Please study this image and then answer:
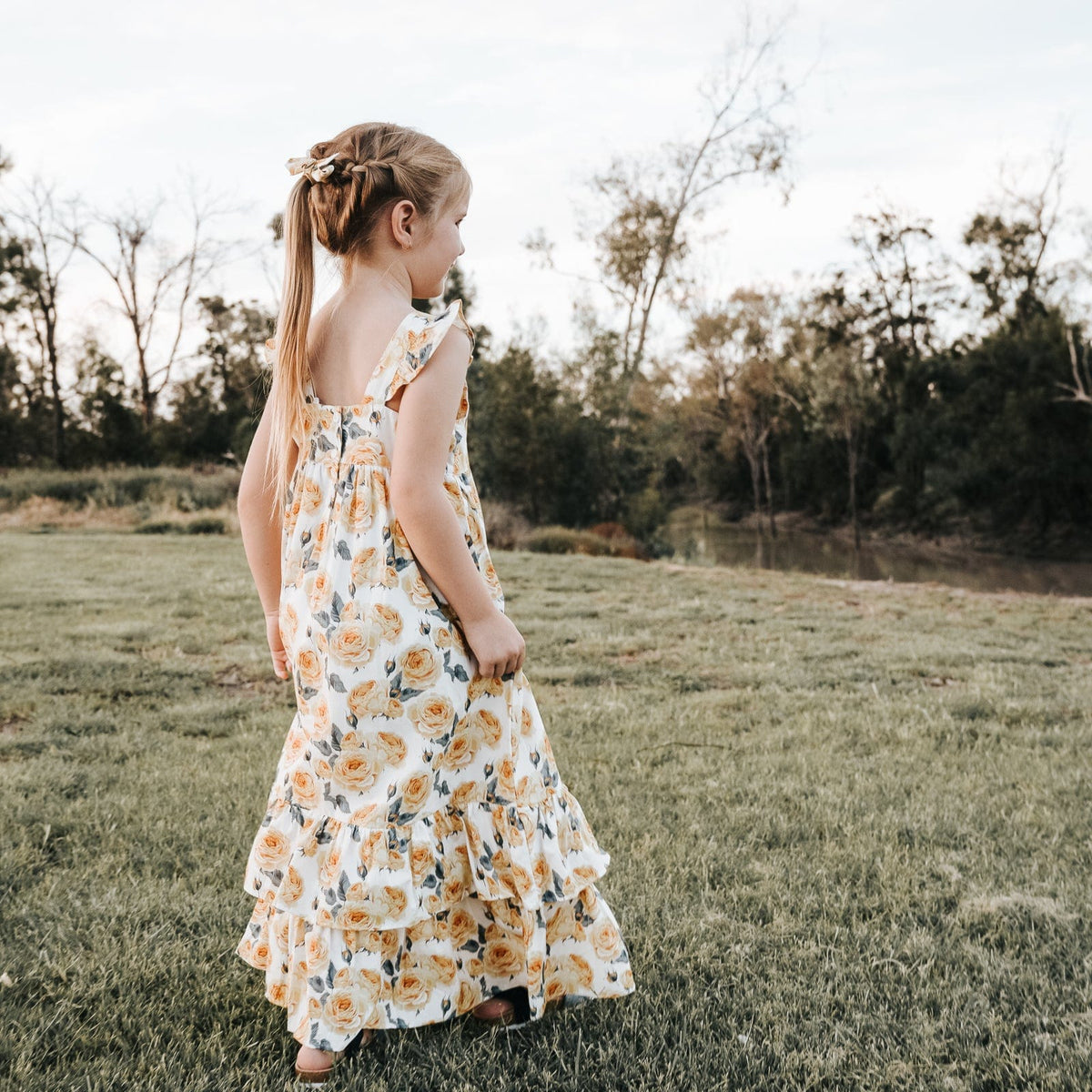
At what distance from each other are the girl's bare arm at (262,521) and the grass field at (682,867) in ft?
3.02

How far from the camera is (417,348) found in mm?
1683

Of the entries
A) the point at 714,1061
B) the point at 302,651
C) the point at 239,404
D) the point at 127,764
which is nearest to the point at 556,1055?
the point at 714,1061

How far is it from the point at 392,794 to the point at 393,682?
21 cm

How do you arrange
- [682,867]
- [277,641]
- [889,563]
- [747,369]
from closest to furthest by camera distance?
[277,641] < [682,867] < [889,563] < [747,369]

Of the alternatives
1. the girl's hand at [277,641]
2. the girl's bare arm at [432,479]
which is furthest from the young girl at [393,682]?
the girl's hand at [277,641]

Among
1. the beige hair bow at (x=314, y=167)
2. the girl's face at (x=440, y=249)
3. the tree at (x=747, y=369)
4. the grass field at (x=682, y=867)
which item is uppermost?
the tree at (x=747, y=369)

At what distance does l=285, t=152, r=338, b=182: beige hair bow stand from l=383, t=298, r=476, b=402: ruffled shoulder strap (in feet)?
1.10

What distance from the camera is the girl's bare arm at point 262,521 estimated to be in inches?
74.8

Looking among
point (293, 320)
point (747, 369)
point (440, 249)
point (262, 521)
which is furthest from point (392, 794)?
point (747, 369)

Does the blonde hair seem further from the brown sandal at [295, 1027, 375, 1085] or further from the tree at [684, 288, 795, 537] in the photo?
the tree at [684, 288, 795, 537]

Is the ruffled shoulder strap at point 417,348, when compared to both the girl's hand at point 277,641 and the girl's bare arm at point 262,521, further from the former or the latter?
the girl's hand at point 277,641

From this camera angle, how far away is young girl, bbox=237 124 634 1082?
1.69 m

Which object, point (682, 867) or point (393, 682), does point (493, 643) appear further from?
point (682, 867)

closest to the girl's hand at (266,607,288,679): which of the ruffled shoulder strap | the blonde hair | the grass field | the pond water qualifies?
the blonde hair
